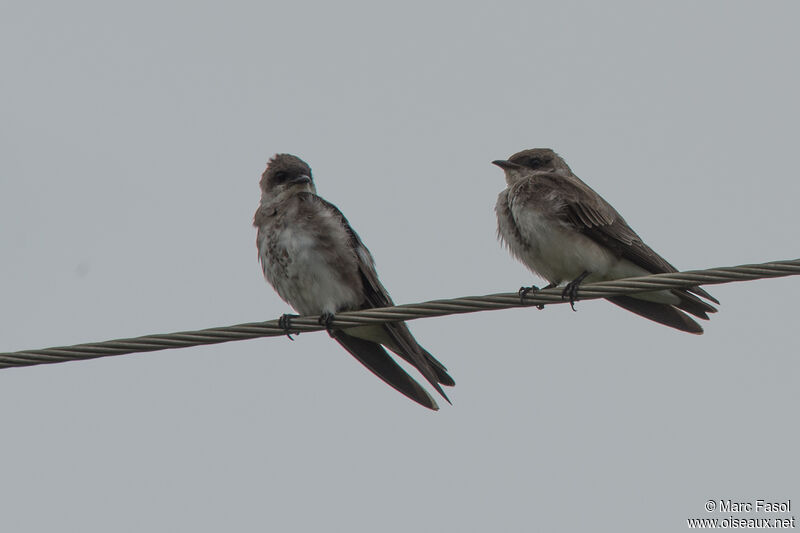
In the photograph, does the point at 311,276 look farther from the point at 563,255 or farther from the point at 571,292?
the point at 563,255

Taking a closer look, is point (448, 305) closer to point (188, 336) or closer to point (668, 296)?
point (188, 336)

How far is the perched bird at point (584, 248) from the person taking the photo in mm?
9711

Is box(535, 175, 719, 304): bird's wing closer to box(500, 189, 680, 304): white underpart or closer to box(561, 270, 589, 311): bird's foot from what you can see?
box(500, 189, 680, 304): white underpart

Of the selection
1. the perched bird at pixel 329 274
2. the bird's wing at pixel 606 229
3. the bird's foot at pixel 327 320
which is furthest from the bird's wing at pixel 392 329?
the bird's wing at pixel 606 229

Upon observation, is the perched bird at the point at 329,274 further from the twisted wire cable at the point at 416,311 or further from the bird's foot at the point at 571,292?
the twisted wire cable at the point at 416,311

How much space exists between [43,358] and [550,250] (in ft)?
14.2

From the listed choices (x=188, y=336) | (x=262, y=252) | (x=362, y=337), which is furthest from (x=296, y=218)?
(x=188, y=336)

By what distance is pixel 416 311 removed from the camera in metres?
7.04

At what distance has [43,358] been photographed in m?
6.76

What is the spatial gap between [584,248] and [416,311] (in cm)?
303

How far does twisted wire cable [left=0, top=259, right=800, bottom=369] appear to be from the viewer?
6.60 metres

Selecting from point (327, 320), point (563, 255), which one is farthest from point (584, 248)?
point (327, 320)

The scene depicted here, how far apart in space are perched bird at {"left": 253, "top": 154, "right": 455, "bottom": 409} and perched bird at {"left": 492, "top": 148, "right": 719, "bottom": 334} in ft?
4.29

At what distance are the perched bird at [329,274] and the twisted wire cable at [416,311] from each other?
5.33ft
